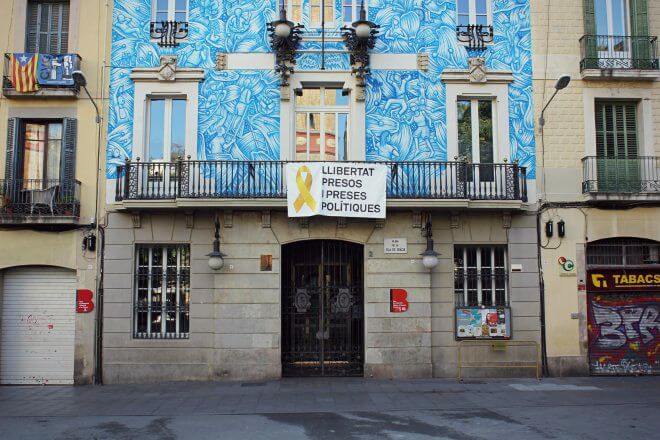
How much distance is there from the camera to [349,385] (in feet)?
42.3

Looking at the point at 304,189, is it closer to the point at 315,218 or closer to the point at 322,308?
the point at 315,218

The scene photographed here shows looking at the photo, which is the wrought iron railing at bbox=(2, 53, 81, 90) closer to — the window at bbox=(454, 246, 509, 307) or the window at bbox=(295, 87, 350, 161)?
the window at bbox=(295, 87, 350, 161)

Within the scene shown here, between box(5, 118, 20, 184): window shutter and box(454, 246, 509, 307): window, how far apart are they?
36.2ft

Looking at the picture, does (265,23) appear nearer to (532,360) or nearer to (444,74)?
(444,74)

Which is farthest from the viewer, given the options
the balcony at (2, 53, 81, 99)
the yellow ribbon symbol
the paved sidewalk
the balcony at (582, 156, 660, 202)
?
the balcony at (582, 156, 660, 202)

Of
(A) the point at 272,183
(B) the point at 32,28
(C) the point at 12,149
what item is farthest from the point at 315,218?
(B) the point at 32,28

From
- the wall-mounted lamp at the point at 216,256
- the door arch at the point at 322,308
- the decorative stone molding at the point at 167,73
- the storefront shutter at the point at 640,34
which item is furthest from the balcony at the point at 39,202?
the storefront shutter at the point at 640,34

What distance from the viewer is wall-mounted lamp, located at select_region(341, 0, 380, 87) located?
1395 cm

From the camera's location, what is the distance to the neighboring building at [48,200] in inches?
539

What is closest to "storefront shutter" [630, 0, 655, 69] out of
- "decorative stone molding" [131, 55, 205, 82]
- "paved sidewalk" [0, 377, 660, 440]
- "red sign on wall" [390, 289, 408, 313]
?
"paved sidewalk" [0, 377, 660, 440]

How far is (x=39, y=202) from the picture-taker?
13727 mm

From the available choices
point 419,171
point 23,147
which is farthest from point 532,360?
point 23,147

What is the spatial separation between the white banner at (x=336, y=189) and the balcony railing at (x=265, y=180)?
1.42 ft

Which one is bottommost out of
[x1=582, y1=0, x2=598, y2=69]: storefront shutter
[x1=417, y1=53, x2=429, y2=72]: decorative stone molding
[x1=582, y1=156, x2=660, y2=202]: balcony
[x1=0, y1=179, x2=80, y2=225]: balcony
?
[x1=0, y1=179, x2=80, y2=225]: balcony
